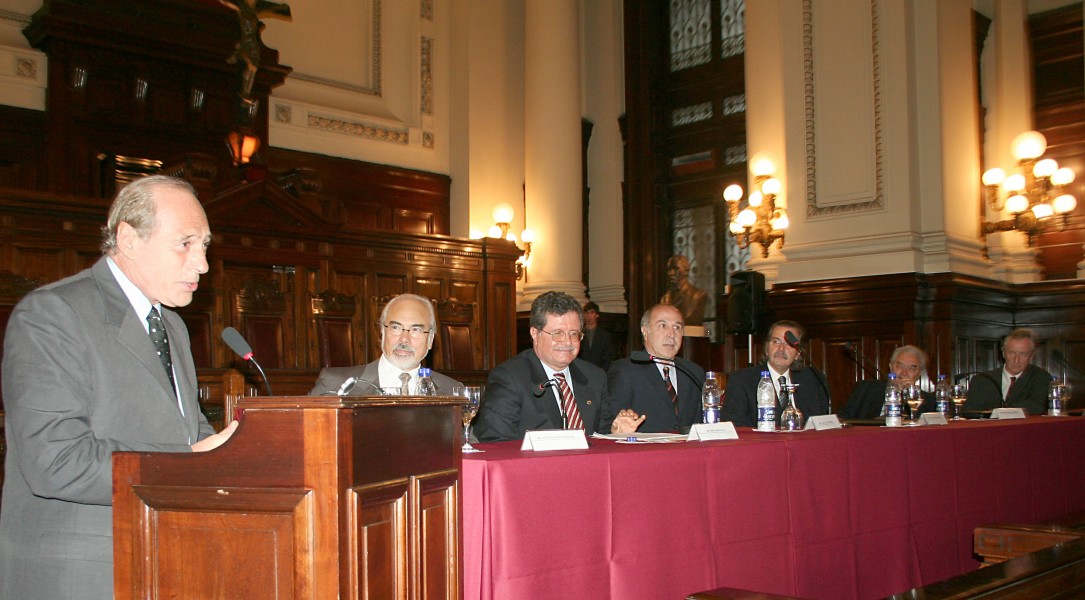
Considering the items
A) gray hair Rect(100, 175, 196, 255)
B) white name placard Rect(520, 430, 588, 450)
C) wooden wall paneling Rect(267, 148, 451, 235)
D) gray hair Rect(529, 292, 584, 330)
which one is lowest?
white name placard Rect(520, 430, 588, 450)

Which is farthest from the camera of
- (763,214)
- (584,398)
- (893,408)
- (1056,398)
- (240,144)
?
(240,144)

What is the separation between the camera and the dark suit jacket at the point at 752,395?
4934mm

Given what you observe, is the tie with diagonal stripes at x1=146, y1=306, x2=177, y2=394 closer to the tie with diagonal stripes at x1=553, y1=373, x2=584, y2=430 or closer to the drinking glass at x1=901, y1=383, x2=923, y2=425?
the tie with diagonal stripes at x1=553, y1=373, x2=584, y2=430

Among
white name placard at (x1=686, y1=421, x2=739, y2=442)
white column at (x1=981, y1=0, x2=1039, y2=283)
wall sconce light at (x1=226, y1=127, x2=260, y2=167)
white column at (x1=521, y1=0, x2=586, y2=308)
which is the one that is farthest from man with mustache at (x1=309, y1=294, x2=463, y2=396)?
white column at (x1=521, y1=0, x2=586, y2=308)

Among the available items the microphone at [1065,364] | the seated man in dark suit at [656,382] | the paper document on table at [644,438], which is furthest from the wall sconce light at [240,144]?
the microphone at [1065,364]

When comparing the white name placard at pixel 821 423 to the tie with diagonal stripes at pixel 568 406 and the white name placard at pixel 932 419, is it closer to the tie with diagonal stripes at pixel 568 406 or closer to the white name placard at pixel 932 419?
the white name placard at pixel 932 419

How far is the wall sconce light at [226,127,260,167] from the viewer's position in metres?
9.05

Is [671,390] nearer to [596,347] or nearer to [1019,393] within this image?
[1019,393]

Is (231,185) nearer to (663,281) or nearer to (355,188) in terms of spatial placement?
(355,188)

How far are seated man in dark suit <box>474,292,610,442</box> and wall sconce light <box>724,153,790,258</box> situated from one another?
4827 millimetres


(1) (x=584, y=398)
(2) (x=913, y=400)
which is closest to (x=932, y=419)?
(2) (x=913, y=400)

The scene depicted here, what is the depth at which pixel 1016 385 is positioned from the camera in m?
6.16

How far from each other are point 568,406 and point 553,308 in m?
0.39

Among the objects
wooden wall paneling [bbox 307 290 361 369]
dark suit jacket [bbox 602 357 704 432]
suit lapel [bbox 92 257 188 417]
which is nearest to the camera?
suit lapel [bbox 92 257 188 417]
